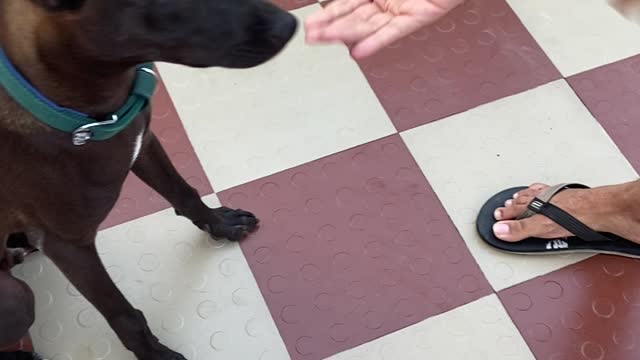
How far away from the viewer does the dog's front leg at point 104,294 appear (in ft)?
4.08

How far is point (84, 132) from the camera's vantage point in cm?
108

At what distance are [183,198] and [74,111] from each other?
0.48m

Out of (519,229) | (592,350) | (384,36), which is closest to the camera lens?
(384,36)

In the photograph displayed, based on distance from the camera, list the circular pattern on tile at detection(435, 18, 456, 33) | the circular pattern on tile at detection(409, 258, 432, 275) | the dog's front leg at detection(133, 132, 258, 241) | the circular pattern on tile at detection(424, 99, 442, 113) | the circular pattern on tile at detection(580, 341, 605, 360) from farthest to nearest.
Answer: the circular pattern on tile at detection(435, 18, 456, 33) < the circular pattern on tile at detection(424, 99, 442, 113) < the circular pattern on tile at detection(409, 258, 432, 275) < the circular pattern on tile at detection(580, 341, 605, 360) < the dog's front leg at detection(133, 132, 258, 241)

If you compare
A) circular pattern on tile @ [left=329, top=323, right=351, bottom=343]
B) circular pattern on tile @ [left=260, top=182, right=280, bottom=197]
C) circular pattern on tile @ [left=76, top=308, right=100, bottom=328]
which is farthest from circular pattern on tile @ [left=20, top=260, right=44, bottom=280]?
circular pattern on tile @ [left=329, top=323, right=351, bottom=343]

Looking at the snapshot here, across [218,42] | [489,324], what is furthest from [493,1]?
[218,42]

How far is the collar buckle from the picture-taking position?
1.07 metres

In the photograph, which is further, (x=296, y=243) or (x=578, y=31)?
(x=578, y=31)

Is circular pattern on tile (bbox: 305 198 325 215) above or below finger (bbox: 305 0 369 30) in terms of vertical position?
below

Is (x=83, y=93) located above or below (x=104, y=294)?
above

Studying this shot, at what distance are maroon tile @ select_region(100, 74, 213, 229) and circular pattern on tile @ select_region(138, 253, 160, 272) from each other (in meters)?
0.09

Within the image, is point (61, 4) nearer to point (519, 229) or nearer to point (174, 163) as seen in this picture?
point (174, 163)

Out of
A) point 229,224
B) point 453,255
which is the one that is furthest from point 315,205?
point 453,255

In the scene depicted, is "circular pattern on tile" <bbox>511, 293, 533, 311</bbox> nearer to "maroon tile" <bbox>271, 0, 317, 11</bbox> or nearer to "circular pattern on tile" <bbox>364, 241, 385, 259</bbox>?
"circular pattern on tile" <bbox>364, 241, 385, 259</bbox>
